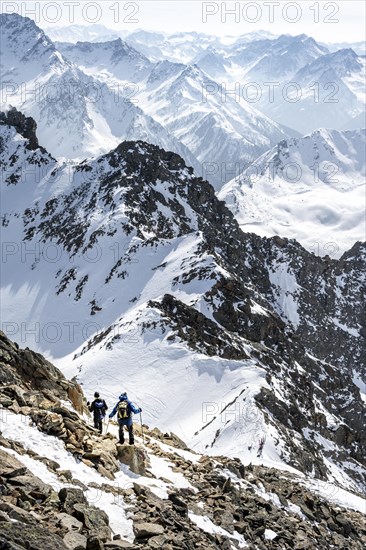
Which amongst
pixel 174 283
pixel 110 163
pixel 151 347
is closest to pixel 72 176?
pixel 110 163

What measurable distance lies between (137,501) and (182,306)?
56.4m

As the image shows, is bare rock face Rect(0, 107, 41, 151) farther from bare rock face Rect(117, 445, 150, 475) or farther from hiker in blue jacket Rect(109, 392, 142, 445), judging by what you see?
bare rock face Rect(117, 445, 150, 475)

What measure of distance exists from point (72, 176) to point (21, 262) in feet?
101

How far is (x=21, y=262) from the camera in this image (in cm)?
12400

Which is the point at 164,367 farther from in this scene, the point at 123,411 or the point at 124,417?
the point at 124,417

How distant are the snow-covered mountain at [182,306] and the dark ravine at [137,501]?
17379 mm

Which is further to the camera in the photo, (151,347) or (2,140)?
(2,140)

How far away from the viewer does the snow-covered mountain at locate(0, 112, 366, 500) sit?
196 feet

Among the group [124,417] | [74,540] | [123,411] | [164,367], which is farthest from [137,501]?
[164,367]

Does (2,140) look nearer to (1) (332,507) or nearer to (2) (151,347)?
(2) (151,347)

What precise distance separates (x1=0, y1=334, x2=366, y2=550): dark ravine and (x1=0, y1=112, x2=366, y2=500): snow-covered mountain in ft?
57.0

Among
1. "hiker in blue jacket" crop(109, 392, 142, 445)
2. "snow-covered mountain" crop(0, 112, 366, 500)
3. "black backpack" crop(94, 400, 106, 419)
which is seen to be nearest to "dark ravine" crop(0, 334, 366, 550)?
"hiker in blue jacket" crop(109, 392, 142, 445)

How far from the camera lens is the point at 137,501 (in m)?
19.1

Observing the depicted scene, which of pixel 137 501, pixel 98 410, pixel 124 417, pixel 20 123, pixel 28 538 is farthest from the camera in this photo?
pixel 20 123
